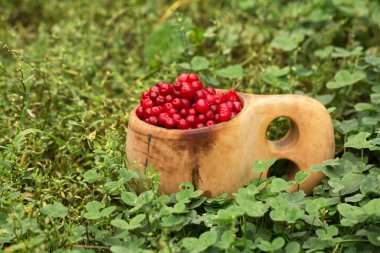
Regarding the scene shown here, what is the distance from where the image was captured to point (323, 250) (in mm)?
1568

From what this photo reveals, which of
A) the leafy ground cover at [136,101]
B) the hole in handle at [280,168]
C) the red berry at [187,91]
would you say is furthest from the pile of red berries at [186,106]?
the hole in handle at [280,168]

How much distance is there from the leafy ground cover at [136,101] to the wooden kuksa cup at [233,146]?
0.05 meters

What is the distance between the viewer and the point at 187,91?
5.87 feet

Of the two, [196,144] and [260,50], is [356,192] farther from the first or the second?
[260,50]

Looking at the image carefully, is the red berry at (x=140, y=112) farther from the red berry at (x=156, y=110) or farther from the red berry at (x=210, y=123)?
the red berry at (x=210, y=123)

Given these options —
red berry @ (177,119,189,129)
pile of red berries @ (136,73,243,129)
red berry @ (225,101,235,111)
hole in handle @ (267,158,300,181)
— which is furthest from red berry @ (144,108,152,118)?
hole in handle @ (267,158,300,181)

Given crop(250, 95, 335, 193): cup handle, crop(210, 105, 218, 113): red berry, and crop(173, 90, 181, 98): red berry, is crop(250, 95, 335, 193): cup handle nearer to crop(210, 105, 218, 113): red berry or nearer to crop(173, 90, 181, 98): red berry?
crop(210, 105, 218, 113): red berry

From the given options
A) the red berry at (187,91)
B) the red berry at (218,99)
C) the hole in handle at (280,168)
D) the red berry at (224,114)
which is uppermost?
the red berry at (187,91)

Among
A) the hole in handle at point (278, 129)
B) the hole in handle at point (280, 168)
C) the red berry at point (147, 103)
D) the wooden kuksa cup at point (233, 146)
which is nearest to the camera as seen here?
the wooden kuksa cup at point (233, 146)

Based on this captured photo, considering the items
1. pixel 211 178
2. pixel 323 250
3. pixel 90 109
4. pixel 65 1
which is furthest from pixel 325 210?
pixel 65 1

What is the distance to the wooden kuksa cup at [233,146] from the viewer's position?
168 centimetres

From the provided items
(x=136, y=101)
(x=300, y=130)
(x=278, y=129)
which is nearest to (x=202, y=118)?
(x=300, y=130)

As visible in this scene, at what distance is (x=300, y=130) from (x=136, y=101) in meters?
0.70

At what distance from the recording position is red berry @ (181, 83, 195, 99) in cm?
179
